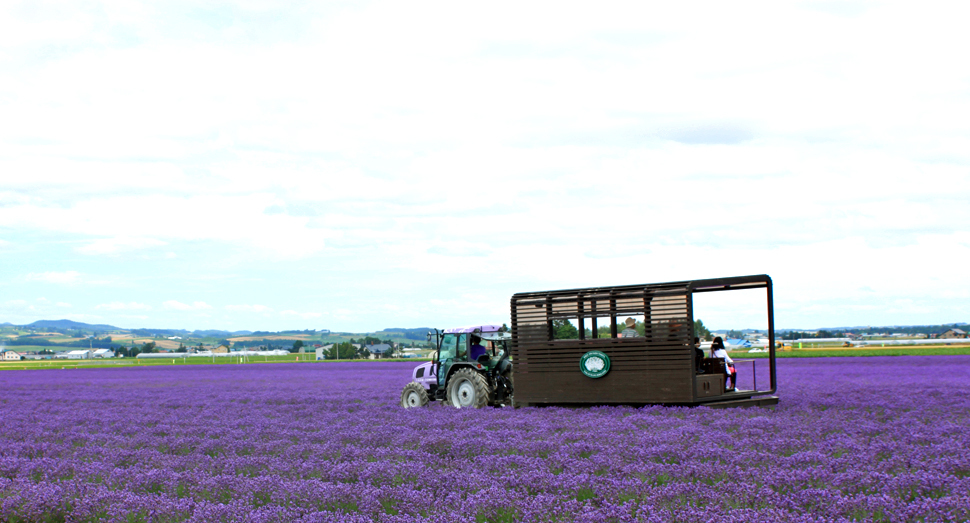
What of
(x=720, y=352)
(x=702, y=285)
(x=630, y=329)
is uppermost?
(x=702, y=285)

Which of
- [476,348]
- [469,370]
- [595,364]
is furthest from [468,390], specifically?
[595,364]

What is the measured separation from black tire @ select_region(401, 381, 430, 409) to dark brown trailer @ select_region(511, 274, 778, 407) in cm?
269

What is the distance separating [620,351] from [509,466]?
21.2ft

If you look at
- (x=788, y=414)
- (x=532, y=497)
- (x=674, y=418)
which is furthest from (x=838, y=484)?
(x=788, y=414)

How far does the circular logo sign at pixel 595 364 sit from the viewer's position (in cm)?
1576

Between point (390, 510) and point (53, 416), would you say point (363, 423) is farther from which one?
point (53, 416)

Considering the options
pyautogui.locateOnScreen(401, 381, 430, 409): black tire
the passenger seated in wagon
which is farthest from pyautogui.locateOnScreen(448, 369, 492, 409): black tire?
the passenger seated in wagon

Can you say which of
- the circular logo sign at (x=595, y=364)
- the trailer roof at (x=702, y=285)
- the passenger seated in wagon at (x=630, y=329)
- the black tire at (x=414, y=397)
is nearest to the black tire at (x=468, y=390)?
the black tire at (x=414, y=397)

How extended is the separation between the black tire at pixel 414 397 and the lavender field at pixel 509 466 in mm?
1891

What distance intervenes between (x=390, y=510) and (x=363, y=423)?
24.5 feet

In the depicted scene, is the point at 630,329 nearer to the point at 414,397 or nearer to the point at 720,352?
the point at 720,352

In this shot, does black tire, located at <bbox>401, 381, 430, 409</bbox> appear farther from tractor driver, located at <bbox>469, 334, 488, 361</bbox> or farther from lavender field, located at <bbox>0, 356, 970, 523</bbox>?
lavender field, located at <bbox>0, 356, 970, 523</bbox>

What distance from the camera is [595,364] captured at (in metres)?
15.9

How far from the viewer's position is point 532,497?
7836 millimetres
